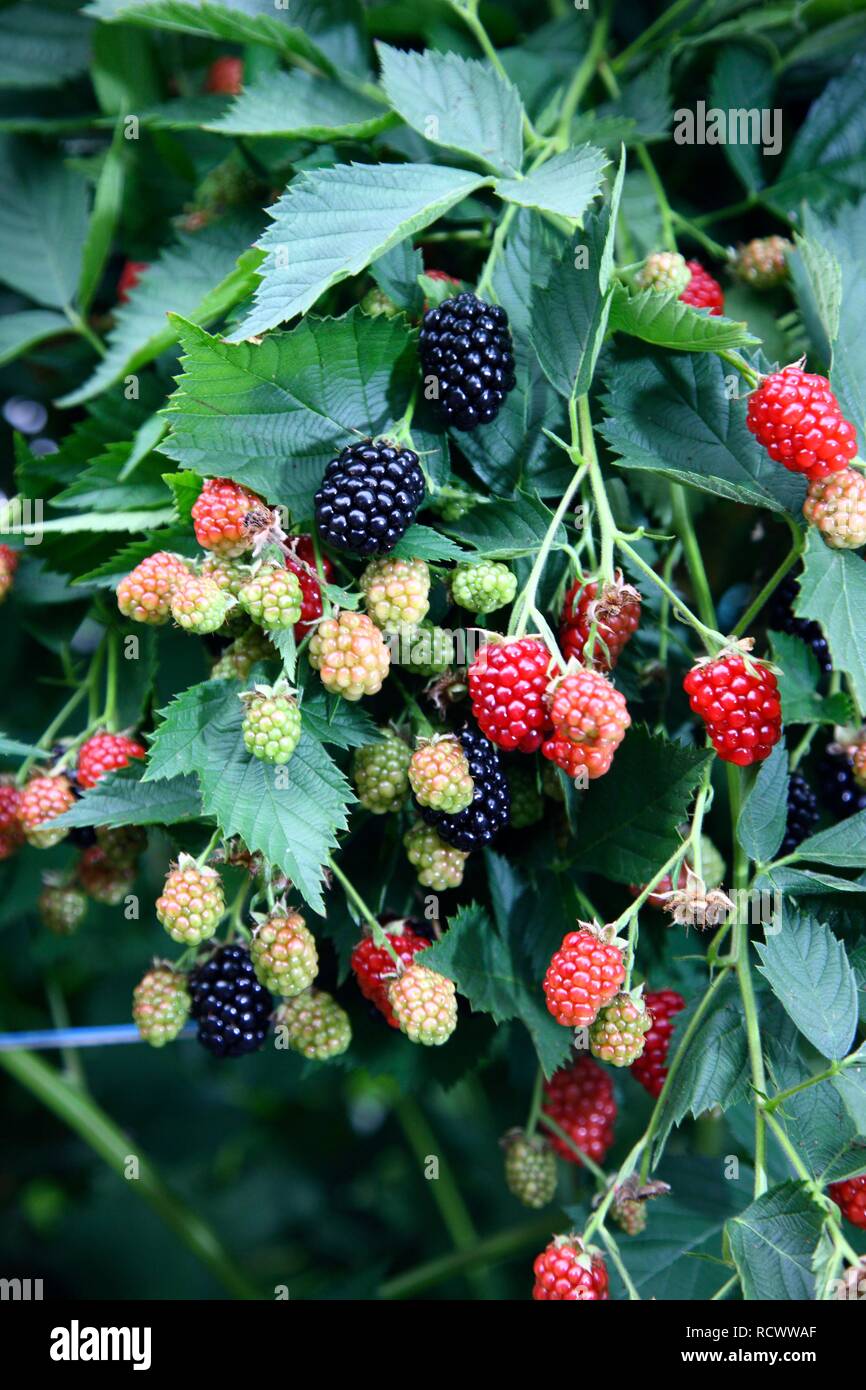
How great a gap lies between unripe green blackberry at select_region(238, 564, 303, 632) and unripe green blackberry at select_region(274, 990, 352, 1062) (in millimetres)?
309

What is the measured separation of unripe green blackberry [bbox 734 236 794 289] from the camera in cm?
98

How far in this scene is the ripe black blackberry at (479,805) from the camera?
30.1 inches

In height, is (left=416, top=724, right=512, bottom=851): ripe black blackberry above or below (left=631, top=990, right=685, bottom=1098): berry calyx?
above

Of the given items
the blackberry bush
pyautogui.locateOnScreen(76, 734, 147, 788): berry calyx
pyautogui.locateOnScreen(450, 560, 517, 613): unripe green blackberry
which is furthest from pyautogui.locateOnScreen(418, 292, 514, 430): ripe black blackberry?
pyautogui.locateOnScreen(76, 734, 147, 788): berry calyx

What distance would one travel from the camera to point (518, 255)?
2.81 feet

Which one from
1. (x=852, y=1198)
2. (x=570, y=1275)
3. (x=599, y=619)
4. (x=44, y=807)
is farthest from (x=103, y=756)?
(x=852, y=1198)

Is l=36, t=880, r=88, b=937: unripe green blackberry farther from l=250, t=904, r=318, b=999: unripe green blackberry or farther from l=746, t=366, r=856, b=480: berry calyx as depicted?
l=746, t=366, r=856, b=480: berry calyx

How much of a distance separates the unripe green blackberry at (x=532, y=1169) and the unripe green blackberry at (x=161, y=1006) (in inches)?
12.2

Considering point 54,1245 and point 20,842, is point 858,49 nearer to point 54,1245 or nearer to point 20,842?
point 20,842

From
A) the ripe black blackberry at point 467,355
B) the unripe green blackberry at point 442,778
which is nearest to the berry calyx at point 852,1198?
the unripe green blackberry at point 442,778

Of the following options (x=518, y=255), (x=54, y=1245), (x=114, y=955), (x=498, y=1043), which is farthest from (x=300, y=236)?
(x=54, y=1245)

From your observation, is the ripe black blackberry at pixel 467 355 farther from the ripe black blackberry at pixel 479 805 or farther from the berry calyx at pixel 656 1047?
the berry calyx at pixel 656 1047

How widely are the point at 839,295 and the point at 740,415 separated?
11 cm

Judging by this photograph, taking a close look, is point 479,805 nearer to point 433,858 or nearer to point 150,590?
point 433,858
